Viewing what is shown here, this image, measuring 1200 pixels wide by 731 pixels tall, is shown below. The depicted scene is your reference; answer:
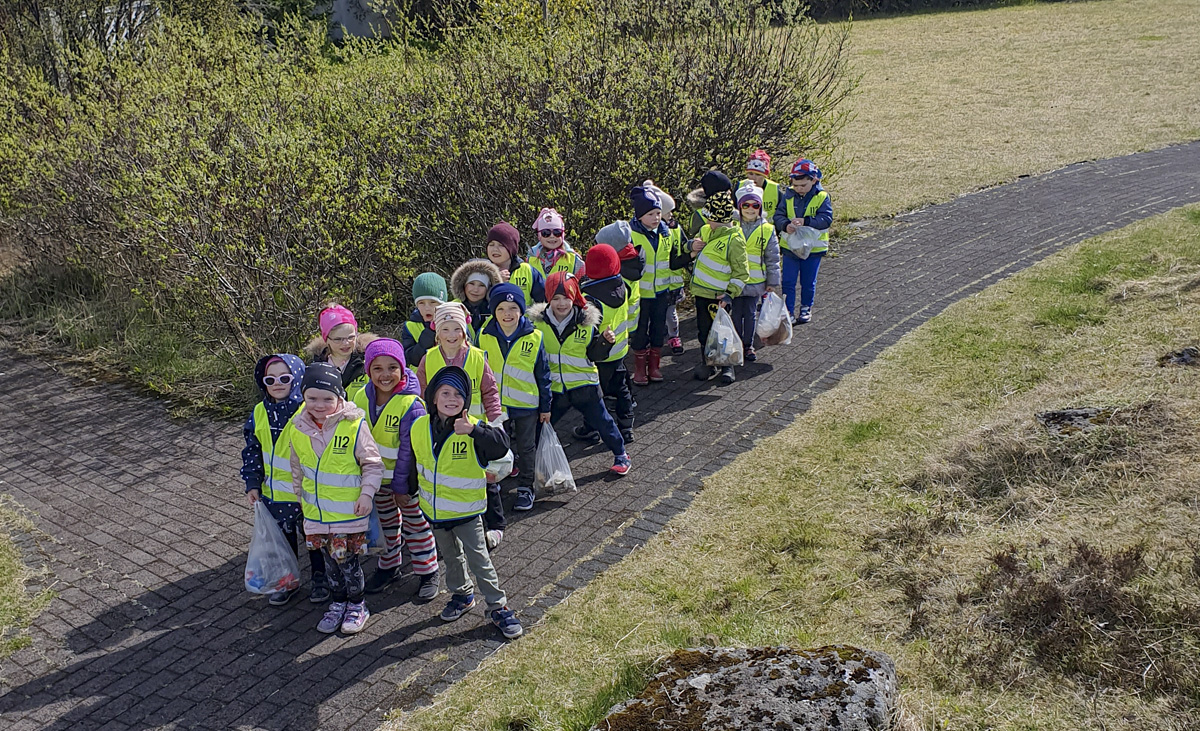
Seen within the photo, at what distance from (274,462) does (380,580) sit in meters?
1.02

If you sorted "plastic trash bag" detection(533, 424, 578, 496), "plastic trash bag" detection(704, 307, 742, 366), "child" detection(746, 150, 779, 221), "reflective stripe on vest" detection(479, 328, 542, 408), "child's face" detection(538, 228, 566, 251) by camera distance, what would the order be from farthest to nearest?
"child" detection(746, 150, 779, 221) < "plastic trash bag" detection(704, 307, 742, 366) < "child's face" detection(538, 228, 566, 251) < "plastic trash bag" detection(533, 424, 578, 496) < "reflective stripe on vest" detection(479, 328, 542, 408)

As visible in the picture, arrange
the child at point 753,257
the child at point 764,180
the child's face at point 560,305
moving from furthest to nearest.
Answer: the child at point 764,180 < the child at point 753,257 < the child's face at point 560,305

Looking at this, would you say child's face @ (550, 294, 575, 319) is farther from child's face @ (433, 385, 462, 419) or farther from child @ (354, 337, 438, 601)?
child's face @ (433, 385, 462, 419)

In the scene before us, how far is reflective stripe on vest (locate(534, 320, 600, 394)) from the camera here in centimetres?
759

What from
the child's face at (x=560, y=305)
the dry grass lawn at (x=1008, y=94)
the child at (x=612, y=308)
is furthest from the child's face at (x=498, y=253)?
the dry grass lawn at (x=1008, y=94)

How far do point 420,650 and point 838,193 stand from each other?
1347cm

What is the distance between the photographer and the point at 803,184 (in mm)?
10492

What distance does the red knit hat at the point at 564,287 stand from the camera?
7.50m

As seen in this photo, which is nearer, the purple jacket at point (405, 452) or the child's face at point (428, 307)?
the purple jacket at point (405, 452)

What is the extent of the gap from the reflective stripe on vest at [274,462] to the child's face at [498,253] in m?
2.50

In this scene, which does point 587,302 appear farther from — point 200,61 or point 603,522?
point 200,61

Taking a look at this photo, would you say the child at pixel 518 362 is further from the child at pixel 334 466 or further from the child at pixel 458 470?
the child at pixel 334 466

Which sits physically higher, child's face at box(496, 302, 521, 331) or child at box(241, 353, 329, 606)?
child's face at box(496, 302, 521, 331)

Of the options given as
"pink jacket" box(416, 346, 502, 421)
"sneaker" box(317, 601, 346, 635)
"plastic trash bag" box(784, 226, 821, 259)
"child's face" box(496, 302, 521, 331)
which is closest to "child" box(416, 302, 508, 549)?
"pink jacket" box(416, 346, 502, 421)
